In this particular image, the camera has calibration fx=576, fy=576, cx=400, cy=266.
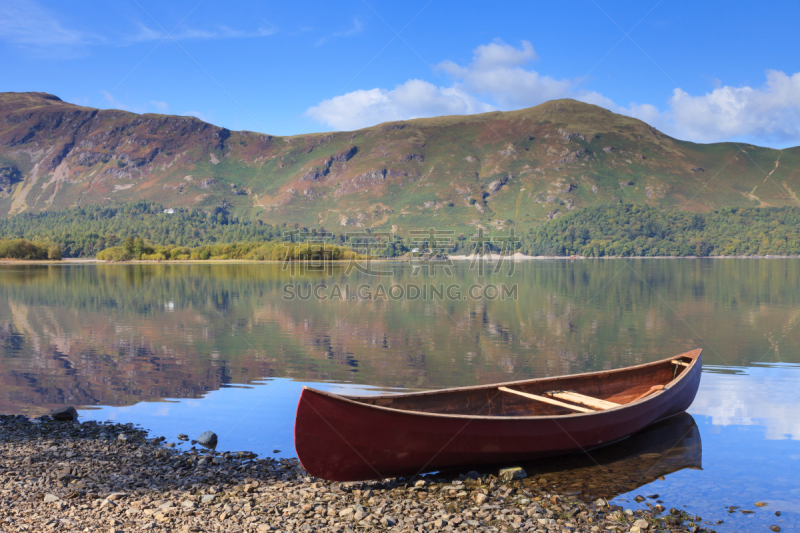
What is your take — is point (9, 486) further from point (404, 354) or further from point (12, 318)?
point (12, 318)

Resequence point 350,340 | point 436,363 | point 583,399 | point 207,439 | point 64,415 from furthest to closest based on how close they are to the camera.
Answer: point 350,340 < point 436,363 < point 64,415 < point 583,399 < point 207,439

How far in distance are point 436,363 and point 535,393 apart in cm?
880

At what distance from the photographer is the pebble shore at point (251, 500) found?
8719 mm

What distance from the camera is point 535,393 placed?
14523 mm

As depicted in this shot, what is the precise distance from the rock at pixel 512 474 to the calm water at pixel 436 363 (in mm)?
546

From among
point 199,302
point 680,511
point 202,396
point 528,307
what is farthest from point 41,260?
point 680,511

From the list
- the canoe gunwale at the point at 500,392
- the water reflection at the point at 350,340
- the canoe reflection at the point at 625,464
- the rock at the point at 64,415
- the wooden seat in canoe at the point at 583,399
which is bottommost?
the water reflection at the point at 350,340

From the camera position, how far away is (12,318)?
38.8 metres

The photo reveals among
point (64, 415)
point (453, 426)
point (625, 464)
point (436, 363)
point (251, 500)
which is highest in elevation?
point (453, 426)

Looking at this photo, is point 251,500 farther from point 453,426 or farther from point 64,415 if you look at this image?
point 64,415

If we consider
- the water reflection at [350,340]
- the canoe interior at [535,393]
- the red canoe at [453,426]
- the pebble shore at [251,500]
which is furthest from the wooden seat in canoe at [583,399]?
the water reflection at [350,340]

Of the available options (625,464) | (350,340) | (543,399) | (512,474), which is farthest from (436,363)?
(512,474)

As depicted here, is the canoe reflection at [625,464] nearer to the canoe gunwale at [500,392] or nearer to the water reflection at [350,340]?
the canoe gunwale at [500,392]

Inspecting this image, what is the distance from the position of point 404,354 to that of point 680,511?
51.7ft
